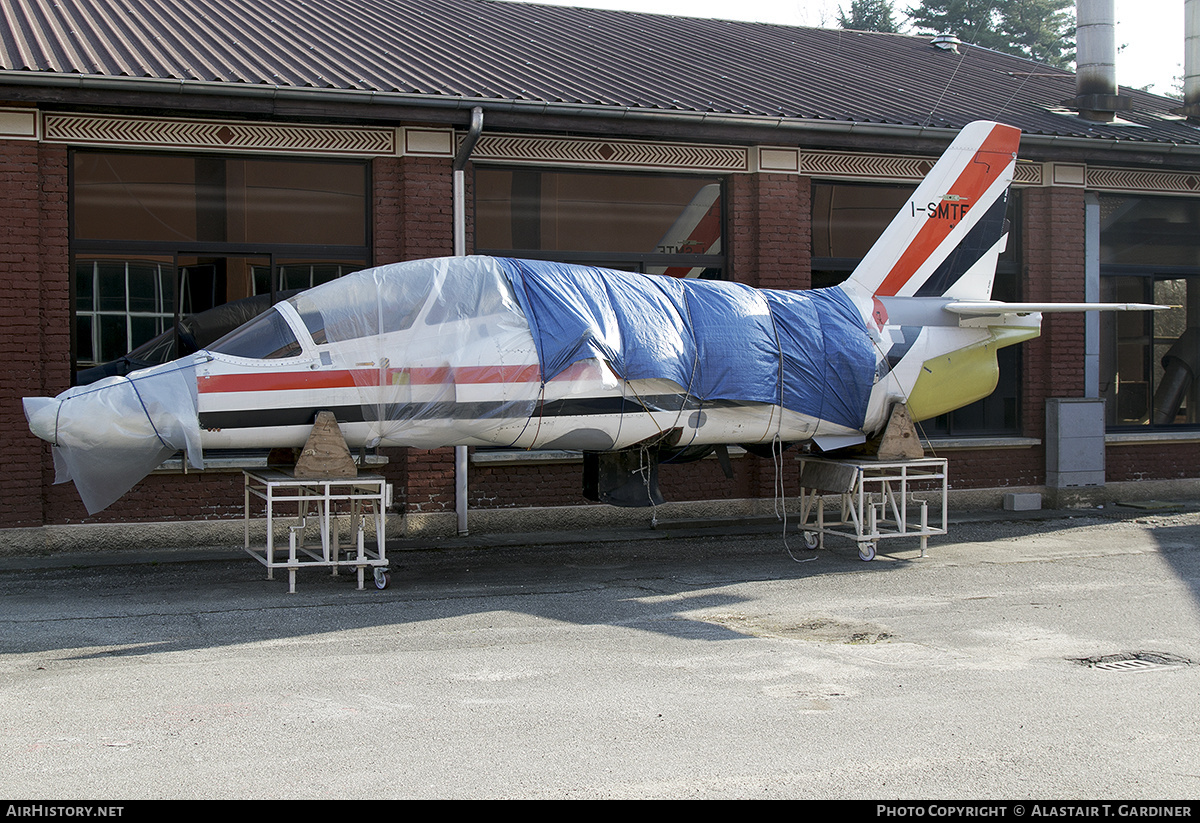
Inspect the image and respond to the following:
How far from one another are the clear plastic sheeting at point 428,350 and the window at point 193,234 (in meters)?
2.83

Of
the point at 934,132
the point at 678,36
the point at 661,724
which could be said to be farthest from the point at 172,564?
the point at 678,36

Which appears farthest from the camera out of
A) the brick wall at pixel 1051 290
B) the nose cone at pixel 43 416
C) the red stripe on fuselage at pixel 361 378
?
the brick wall at pixel 1051 290

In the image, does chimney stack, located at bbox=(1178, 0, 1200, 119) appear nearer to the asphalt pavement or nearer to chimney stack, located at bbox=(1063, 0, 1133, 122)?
chimney stack, located at bbox=(1063, 0, 1133, 122)

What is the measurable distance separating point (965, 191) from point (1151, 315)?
5854mm

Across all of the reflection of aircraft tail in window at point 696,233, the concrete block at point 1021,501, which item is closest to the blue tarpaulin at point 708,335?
the reflection of aircraft tail in window at point 696,233

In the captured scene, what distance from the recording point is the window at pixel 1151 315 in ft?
51.1

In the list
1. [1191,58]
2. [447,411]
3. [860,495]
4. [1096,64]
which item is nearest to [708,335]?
[860,495]

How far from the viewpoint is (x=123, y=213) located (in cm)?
1132

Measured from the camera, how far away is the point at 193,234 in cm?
1160

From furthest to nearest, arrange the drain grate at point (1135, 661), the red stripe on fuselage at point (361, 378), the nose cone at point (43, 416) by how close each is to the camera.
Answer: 1. the red stripe on fuselage at point (361, 378)
2. the nose cone at point (43, 416)
3. the drain grate at point (1135, 661)

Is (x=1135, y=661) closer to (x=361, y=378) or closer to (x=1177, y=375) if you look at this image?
(x=361, y=378)

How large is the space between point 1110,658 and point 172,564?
323 inches

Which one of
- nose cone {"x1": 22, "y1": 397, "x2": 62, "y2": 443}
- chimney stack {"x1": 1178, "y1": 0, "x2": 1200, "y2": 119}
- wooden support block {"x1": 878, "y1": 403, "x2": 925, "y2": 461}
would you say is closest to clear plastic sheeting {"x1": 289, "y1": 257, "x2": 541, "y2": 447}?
nose cone {"x1": 22, "y1": 397, "x2": 62, "y2": 443}

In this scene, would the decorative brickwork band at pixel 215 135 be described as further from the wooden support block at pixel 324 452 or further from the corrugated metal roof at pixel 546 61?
the wooden support block at pixel 324 452
